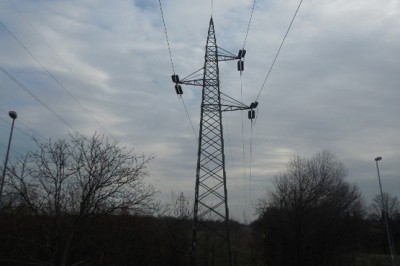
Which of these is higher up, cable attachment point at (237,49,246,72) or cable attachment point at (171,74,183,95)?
cable attachment point at (237,49,246,72)

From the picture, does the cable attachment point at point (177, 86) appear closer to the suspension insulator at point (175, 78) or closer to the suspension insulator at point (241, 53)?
the suspension insulator at point (175, 78)

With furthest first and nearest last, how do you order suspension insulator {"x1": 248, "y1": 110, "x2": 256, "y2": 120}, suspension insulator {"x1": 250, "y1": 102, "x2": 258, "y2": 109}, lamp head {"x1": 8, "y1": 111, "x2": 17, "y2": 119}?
lamp head {"x1": 8, "y1": 111, "x2": 17, "y2": 119}, suspension insulator {"x1": 248, "y1": 110, "x2": 256, "y2": 120}, suspension insulator {"x1": 250, "y1": 102, "x2": 258, "y2": 109}

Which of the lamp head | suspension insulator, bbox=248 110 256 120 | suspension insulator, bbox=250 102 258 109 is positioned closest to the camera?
suspension insulator, bbox=250 102 258 109

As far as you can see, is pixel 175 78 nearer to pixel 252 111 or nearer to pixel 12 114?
pixel 252 111

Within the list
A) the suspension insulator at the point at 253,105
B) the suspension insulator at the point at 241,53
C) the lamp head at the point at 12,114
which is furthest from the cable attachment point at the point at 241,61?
the lamp head at the point at 12,114

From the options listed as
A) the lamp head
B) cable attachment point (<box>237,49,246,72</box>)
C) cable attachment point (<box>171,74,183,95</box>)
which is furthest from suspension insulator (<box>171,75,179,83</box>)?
the lamp head

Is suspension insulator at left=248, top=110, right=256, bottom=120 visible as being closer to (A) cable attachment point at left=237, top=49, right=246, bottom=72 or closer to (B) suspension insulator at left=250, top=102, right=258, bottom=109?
(B) suspension insulator at left=250, top=102, right=258, bottom=109

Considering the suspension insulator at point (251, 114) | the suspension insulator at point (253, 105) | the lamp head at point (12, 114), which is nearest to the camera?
the suspension insulator at point (253, 105)

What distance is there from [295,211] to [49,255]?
99.0 feet

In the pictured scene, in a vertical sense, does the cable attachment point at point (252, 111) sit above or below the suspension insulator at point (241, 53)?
below

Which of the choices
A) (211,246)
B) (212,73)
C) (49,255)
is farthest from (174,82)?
(211,246)

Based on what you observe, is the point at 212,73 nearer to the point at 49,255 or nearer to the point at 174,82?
the point at 174,82

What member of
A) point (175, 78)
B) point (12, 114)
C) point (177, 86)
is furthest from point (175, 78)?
point (12, 114)

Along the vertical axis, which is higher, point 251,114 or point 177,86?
point 177,86
